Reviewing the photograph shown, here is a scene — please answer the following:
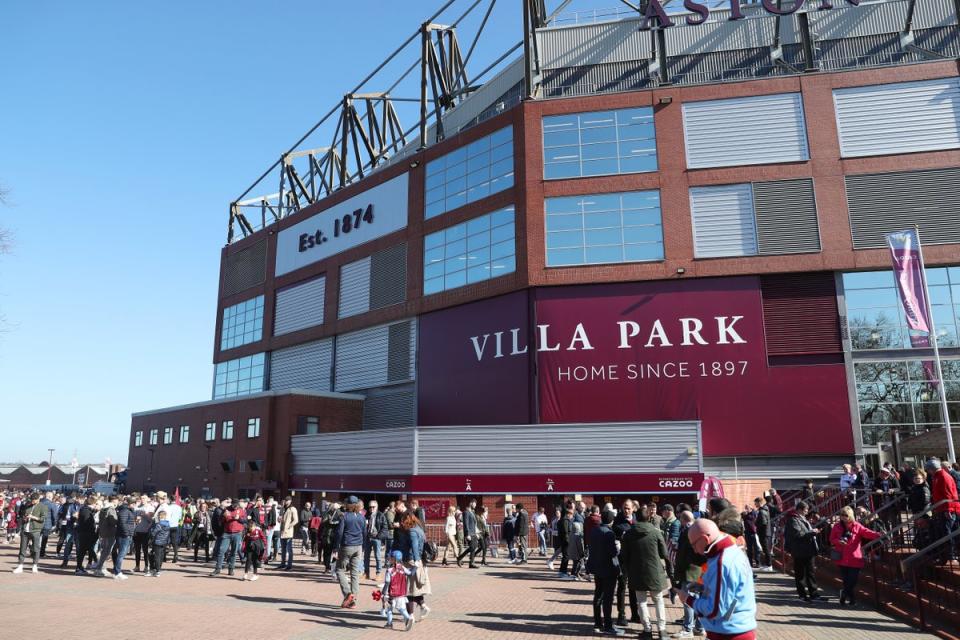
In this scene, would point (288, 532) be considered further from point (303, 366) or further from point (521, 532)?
point (303, 366)

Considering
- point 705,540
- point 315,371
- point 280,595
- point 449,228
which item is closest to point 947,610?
point 705,540

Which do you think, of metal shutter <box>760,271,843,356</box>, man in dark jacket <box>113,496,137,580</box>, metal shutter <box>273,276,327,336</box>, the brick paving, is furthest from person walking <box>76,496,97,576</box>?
metal shutter <box>273,276,327,336</box>

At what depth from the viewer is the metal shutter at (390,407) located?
37.5m

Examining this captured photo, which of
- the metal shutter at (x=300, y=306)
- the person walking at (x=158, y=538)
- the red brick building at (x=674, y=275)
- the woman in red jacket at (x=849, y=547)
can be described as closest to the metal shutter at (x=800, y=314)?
the red brick building at (x=674, y=275)

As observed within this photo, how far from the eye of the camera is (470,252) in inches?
1399

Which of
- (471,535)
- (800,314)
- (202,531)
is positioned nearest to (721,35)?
(800,314)

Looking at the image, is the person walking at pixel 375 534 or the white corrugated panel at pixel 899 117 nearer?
the person walking at pixel 375 534

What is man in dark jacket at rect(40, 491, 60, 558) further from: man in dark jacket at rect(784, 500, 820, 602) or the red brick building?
man in dark jacket at rect(784, 500, 820, 602)

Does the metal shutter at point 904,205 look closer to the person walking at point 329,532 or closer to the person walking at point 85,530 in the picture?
the person walking at point 329,532

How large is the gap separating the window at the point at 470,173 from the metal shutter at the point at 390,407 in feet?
32.2

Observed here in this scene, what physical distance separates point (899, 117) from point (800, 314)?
380 inches

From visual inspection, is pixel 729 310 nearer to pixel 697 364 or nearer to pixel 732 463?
pixel 697 364

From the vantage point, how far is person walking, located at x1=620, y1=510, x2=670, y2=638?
34.3 feet

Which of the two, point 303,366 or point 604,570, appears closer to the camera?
point 604,570
